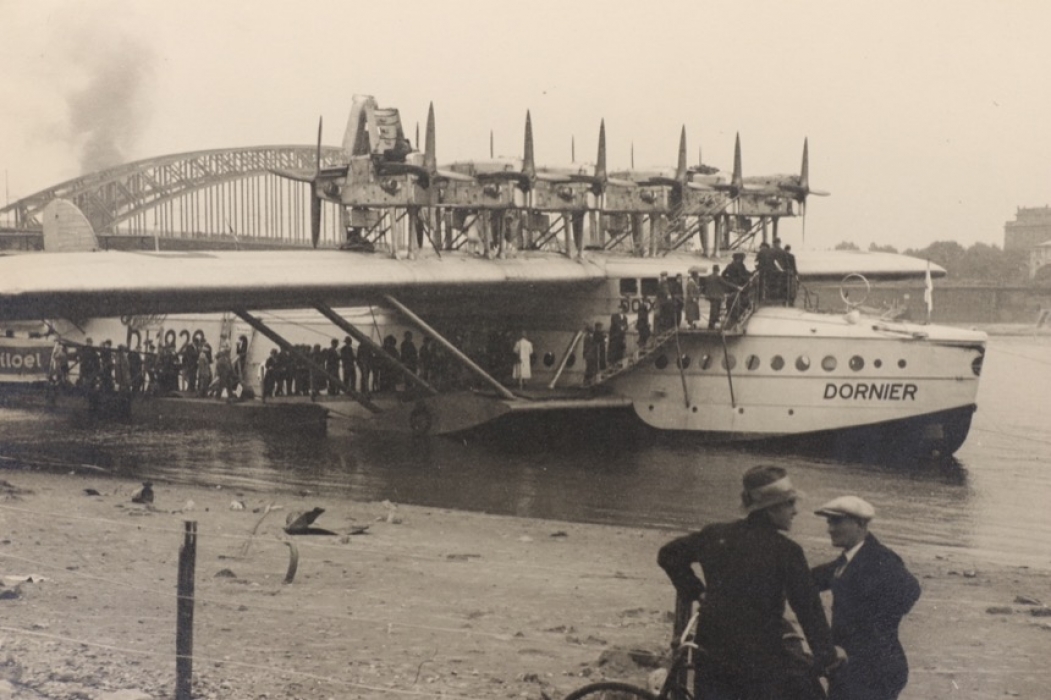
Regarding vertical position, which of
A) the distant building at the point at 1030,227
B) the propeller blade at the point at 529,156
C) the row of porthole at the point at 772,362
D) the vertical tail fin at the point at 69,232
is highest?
the propeller blade at the point at 529,156

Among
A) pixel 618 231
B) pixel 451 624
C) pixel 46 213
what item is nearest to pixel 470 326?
pixel 618 231

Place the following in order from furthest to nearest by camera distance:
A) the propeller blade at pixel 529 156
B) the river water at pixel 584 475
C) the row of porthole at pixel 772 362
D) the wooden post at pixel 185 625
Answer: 1. the propeller blade at pixel 529 156
2. the row of porthole at pixel 772 362
3. the river water at pixel 584 475
4. the wooden post at pixel 185 625

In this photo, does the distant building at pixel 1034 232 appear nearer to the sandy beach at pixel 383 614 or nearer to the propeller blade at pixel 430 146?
the propeller blade at pixel 430 146

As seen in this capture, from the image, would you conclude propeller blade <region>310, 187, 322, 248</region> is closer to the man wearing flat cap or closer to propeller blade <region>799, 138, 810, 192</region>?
propeller blade <region>799, 138, 810, 192</region>

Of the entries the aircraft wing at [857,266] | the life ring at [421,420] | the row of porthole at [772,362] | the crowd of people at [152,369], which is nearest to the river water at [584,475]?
the life ring at [421,420]

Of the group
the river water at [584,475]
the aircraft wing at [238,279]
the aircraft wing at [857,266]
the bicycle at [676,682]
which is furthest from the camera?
the aircraft wing at [857,266]

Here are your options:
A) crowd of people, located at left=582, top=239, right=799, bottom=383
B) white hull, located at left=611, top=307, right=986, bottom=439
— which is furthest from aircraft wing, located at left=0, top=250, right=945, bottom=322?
white hull, located at left=611, top=307, right=986, bottom=439

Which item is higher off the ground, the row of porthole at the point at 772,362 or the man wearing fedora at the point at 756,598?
the man wearing fedora at the point at 756,598

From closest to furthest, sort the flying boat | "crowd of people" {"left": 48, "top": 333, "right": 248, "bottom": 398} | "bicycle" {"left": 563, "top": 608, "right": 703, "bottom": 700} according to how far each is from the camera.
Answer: "bicycle" {"left": 563, "top": 608, "right": 703, "bottom": 700}, the flying boat, "crowd of people" {"left": 48, "top": 333, "right": 248, "bottom": 398}

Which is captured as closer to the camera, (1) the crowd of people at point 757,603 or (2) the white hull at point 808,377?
(1) the crowd of people at point 757,603
